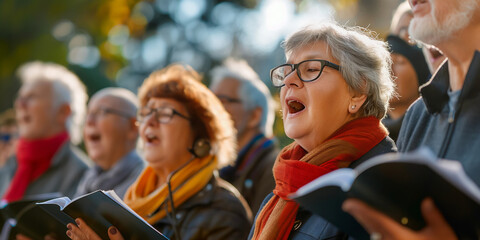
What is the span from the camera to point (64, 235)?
11.4 ft

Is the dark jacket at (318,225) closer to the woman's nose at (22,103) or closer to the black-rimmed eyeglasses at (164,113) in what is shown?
the black-rimmed eyeglasses at (164,113)

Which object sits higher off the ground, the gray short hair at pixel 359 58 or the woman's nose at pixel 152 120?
the gray short hair at pixel 359 58

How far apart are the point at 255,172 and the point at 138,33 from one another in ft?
48.2

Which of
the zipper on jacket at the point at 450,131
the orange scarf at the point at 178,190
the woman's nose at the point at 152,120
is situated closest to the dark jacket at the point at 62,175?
the orange scarf at the point at 178,190

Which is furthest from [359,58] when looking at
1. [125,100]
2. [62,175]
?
[62,175]

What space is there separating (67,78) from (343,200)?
16.4 feet

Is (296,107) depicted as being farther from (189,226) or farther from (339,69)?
(189,226)

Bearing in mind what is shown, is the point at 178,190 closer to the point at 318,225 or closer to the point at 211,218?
the point at 211,218

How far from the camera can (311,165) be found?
255cm

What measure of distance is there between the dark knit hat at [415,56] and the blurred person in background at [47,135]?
10.8 feet

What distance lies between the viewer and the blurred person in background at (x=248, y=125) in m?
4.88

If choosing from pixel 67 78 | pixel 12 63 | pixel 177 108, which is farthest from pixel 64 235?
pixel 12 63

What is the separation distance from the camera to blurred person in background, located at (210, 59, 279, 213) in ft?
16.0

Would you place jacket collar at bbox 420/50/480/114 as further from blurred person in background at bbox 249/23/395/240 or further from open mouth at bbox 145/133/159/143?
open mouth at bbox 145/133/159/143
